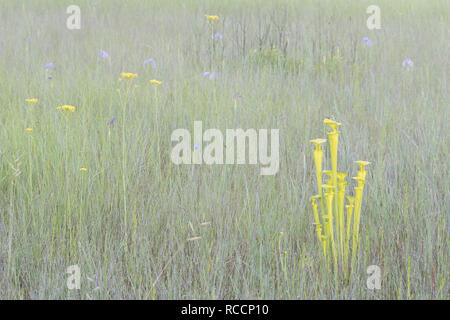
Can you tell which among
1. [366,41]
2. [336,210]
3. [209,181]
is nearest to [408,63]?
[366,41]

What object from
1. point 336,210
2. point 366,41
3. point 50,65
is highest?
point 366,41

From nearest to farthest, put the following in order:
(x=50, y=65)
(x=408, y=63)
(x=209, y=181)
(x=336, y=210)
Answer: (x=336, y=210) → (x=209, y=181) → (x=50, y=65) → (x=408, y=63)

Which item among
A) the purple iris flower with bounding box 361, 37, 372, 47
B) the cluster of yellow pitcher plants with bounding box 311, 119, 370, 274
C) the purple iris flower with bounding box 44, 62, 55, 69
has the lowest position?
the cluster of yellow pitcher plants with bounding box 311, 119, 370, 274

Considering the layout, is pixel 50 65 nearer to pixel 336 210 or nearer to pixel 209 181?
pixel 209 181

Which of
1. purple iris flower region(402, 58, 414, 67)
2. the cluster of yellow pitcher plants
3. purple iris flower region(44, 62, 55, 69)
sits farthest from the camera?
purple iris flower region(402, 58, 414, 67)

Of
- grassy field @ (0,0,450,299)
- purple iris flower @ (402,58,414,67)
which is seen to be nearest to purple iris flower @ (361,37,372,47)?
grassy field @ (0,0,450,299)

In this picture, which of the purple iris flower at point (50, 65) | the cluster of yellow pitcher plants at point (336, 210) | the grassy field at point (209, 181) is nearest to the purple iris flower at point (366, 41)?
the grassy field at point (209, 181)

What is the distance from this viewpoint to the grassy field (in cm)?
149

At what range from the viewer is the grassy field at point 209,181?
1.49 m

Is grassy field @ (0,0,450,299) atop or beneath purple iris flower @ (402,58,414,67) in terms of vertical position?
beneath

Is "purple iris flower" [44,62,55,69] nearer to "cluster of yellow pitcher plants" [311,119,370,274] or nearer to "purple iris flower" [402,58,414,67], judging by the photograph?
"cluster of yellow pitcher plants" [311,119,370,274]

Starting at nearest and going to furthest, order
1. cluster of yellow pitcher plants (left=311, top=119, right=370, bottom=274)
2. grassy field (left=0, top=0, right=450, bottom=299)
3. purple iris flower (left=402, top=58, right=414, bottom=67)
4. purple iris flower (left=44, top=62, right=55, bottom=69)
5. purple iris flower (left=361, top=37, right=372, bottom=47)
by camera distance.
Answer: cluster of yellow pitcher plants (left=311, top=119, right=370, bottom=274) → grassy field (left=0, top=0, right=450, bottom=299) → purple iris flower (left=44, top=62, right=55, bottom=69) → purple iris flower (left=402, top=58, right=414, bottom=67) → purple iris flower (left=361, top=37, right=372, bottom=47)

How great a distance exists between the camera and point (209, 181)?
1998 millimetres
